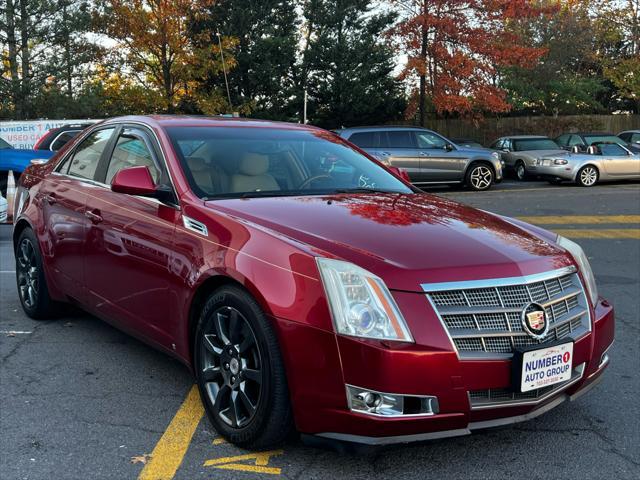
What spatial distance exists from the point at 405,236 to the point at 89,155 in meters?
2.79

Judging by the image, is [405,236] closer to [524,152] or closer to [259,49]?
[524,152]

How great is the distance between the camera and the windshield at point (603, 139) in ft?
71.8

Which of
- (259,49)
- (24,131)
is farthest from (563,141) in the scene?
(24,131)

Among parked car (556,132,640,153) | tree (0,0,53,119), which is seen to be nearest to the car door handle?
parked car (556,132,640,153)

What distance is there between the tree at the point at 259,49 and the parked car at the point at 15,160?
1801 centimetres

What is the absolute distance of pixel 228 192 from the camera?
388cm

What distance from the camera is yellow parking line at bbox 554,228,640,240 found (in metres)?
10.1

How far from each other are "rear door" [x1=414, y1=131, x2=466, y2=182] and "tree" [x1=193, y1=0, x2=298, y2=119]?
48.3 ft

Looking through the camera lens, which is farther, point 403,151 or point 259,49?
point 259,49

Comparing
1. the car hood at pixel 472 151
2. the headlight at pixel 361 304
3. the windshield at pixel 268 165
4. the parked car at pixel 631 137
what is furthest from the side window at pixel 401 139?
the headlight at pixel 361 304

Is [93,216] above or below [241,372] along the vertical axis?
above

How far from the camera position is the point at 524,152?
21984mm

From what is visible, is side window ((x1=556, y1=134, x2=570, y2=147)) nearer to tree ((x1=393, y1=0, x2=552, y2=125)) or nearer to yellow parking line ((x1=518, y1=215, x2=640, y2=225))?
tree ((x1=393, y1=0, x2=552, y2=125))

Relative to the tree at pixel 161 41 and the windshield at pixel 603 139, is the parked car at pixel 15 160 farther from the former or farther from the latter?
the windshield at pixel 603 139
